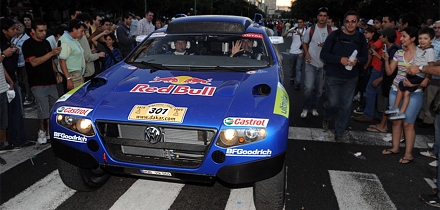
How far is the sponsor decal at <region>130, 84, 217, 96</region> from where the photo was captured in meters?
3.39

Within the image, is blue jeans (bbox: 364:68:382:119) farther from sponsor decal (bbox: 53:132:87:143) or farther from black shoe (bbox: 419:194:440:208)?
sponsor decal (bbox: 53:132:87:143)

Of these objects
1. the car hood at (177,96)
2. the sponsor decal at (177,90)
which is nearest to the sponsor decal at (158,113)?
the car hood at (177,96)

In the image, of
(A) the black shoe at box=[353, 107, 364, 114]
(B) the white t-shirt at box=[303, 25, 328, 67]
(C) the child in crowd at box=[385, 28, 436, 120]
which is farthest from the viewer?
(A) the black shoe at box=[353, 107, 364, 114]

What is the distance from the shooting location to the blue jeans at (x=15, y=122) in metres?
5.20

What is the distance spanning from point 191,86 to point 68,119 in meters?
1.20

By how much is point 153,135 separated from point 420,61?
3666 millimetres

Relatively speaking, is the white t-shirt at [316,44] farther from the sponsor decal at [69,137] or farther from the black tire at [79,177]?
the sponsor decal at [69,137]

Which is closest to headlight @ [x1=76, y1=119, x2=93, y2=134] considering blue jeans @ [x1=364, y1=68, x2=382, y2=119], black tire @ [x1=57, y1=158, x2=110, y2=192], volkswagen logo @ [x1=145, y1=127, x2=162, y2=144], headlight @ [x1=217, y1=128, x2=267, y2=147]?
volkswagen logo @ [x1=145, y1=127, x2=162, y2=144]

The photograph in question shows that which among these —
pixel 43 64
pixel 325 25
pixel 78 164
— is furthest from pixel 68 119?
pixel 325 25

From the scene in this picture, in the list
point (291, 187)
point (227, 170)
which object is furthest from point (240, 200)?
point (227, 170)

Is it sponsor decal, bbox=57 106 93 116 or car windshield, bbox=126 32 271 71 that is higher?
car windshield, bbox=126 32 271 71

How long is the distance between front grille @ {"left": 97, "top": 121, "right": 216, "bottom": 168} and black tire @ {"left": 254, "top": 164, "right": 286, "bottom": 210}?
68cm

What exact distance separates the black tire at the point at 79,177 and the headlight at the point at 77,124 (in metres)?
0.52

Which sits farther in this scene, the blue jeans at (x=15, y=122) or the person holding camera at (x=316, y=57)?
the person holding camera at (x=316, y=57)
